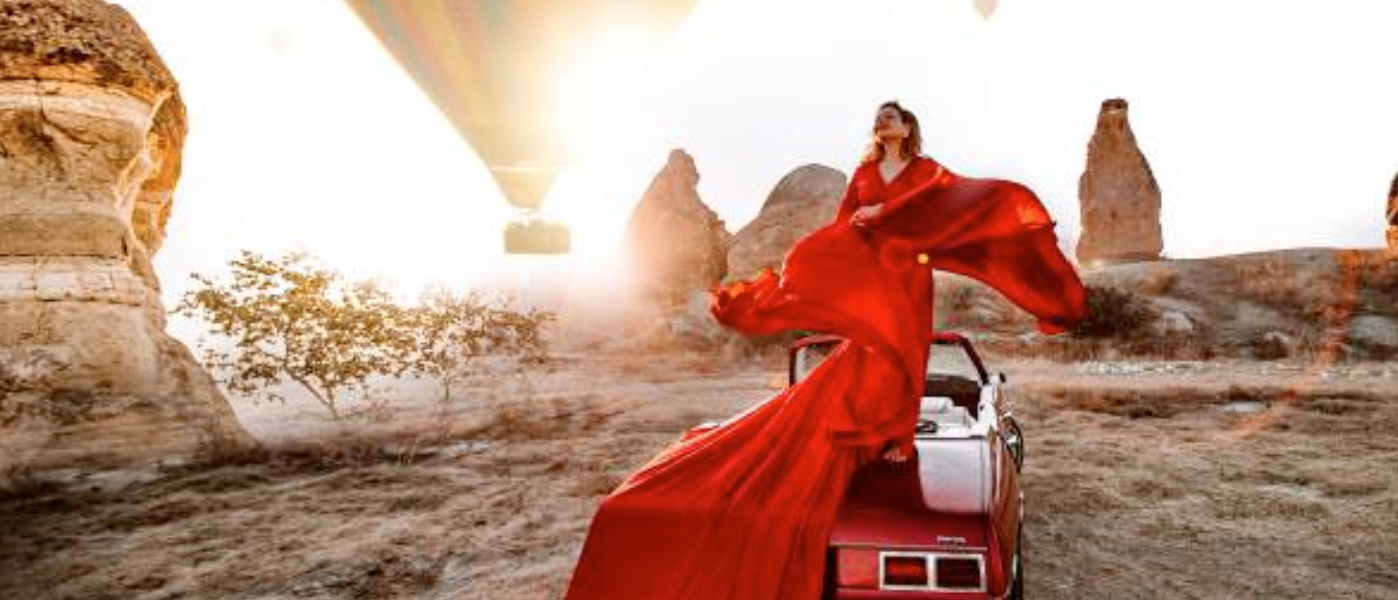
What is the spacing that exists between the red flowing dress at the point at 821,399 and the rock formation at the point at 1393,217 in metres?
32.9

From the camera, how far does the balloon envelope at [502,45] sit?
13906mm

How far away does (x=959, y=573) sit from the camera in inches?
98.2

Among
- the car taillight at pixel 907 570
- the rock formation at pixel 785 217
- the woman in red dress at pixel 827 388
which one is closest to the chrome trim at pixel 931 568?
the car taillight at pixel 907 570

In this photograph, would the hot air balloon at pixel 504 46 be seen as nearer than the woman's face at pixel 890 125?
No

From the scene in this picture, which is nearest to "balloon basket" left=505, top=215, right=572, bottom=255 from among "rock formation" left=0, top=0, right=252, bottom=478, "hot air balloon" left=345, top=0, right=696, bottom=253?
"hot air balloon" left=345, top=0, right=696, bottom=253

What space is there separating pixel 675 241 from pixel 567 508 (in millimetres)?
34900

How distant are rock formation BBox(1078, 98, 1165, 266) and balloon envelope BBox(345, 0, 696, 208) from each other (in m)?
33.4

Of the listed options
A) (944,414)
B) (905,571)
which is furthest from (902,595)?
(944,414)

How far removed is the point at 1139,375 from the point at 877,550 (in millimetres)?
16790

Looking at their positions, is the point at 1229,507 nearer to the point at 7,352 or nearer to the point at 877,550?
the point at 877,550

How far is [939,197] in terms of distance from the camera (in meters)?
3.15

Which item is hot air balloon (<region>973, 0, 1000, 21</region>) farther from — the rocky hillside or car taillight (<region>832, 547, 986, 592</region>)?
the rocky hillside

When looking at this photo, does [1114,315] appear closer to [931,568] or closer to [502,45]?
[502,45]

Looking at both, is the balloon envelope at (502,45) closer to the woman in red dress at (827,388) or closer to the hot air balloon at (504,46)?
the hot air balloon at (504,46)
